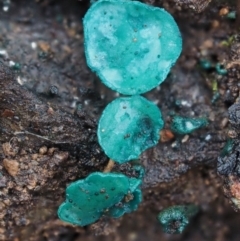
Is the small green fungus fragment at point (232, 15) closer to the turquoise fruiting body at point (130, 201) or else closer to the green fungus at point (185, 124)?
the green fungus at point (185, 124)

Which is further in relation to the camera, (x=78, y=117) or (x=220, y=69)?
(x=220, y=69)

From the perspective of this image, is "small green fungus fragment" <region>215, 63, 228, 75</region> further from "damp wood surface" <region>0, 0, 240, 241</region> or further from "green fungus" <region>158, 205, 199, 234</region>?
"green fungus" <region>158, 205, 199, 234</region>

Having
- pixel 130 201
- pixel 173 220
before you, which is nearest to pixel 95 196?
pixel 130 201

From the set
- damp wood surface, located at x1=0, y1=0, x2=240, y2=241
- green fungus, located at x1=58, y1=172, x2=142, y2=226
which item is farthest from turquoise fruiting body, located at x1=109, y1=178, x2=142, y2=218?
damp wood surface, located at x1=0, y1=0, x2=240, y2=241

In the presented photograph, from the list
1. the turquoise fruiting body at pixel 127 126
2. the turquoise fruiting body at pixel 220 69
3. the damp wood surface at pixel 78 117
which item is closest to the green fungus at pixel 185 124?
the damp wood surface at pixel 78 117

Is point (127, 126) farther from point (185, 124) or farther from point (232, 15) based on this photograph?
point (232, 15)

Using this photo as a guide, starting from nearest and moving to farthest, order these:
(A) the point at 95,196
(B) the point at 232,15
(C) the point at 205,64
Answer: (A) the point at 95,196 → (B) the point at 232,15 → (C) the point at 205,64

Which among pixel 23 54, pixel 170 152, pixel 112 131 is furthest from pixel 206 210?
pixel 23 54

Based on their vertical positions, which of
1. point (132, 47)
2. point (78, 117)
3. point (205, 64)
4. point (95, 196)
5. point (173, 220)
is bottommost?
point (173, 220)
